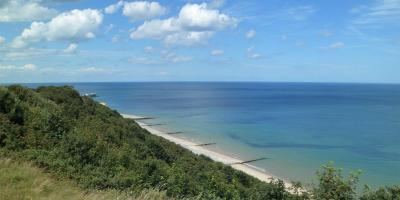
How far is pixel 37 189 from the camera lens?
21.9ft

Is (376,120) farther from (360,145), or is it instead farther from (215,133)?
(215,133)

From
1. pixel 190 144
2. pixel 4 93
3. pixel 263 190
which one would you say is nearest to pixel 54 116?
pixel 4 93

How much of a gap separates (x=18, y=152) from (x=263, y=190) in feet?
23.4

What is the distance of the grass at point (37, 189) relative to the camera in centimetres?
633

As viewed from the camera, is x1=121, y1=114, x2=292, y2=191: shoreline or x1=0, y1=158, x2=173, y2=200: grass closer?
x1=0, y1=158, x2=173, y2=200: grass

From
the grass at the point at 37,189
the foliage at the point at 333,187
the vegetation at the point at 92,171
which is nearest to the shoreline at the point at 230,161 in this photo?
the vegetation at the point at 92,171

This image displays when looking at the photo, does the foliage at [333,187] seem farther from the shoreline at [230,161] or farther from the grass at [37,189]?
the shoreline at [230,161]

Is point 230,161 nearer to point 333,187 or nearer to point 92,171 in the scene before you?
point 333,187

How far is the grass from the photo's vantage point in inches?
249

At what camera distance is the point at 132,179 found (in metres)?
9.42

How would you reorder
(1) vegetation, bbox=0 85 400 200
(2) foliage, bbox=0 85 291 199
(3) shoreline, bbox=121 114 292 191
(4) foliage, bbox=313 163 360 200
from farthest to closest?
(3) shoreline, bbox=121 114 292 191, (4) foliage, bbox=313 163 360 200, (2) foliage, bbox=0 85 291 199, (1) vegetation, bbox=0 85 400 200

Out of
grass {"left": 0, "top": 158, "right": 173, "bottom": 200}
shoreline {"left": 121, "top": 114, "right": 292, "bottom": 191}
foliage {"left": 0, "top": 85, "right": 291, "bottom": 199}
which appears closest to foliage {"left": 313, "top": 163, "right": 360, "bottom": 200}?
foliage {"left": 0, "top": 85, "right": 291, "bottom": 199}

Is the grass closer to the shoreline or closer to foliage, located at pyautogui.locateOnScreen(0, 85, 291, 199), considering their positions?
foliage, located at pyautogui.locateOnScreen(0, 85, 291, 199)

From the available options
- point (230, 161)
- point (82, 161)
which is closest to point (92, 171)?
point (82, 161)
